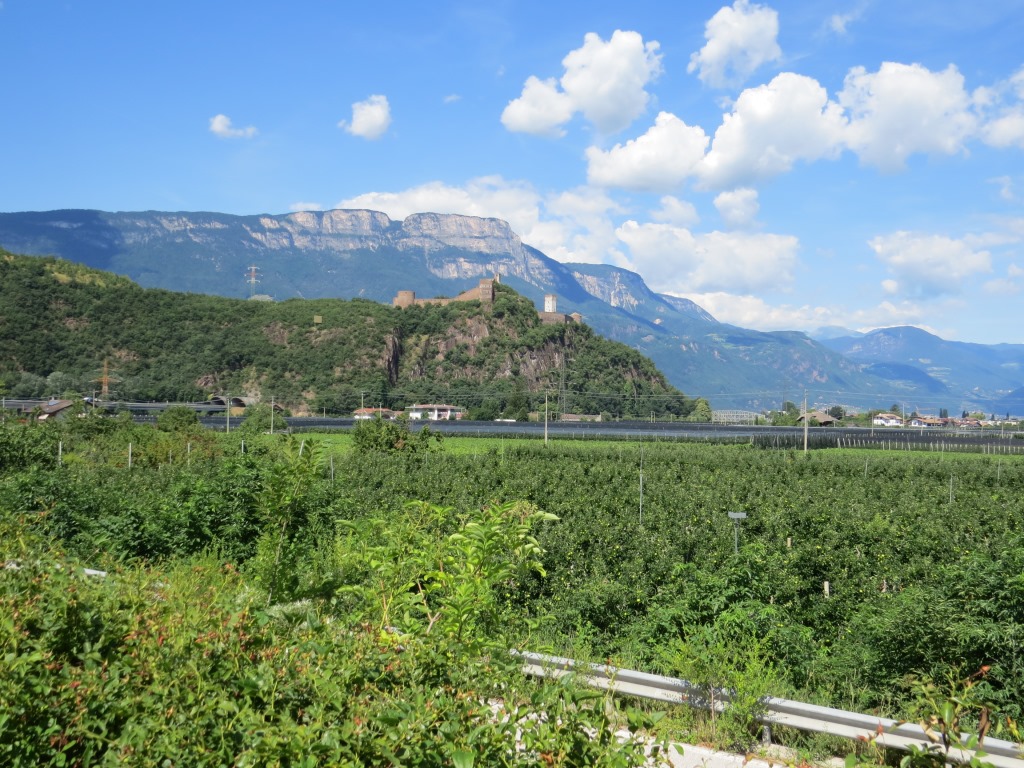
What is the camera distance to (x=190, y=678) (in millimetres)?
3771

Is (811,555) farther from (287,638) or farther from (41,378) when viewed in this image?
(41,378)

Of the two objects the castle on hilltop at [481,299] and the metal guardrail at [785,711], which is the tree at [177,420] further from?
the castle on hilltop at [481,299]

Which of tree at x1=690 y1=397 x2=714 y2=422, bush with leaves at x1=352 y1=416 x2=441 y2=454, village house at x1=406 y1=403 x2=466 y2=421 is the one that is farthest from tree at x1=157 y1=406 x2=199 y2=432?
tree at x1=690 y1=397 x2=714 y2=422

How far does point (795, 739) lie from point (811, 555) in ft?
19.8

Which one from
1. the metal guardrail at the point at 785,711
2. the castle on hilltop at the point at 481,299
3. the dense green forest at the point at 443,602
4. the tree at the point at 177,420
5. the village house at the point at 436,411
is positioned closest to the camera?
the dense green forest at the point at 443,602

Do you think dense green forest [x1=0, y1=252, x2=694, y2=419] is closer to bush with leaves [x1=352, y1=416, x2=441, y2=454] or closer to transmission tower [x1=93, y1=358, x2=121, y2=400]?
transmission tower [x1=93, y1=358, x2=121, y2=400]

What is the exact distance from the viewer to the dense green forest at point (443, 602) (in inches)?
138

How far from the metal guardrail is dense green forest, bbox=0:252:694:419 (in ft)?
307

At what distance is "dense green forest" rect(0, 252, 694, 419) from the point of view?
99750 mm

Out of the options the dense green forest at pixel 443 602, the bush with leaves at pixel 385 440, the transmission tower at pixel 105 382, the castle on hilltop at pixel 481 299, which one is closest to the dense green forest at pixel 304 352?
the transmission tower at pixel 105 382

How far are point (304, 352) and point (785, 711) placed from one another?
118376mm

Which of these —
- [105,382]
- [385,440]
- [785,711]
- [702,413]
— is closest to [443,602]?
[785,711]

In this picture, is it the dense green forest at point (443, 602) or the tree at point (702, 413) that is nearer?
the dense green forest at point (443, 602)

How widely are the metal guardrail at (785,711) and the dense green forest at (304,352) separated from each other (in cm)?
9360
